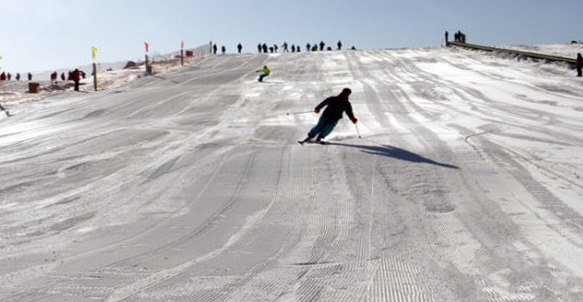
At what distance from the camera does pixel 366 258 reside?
4.99 meters

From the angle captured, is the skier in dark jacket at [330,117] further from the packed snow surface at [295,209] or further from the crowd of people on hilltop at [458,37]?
the crowd of people on hilltop at [458,37]

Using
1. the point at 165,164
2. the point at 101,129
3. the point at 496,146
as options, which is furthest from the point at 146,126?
the point at 496,146

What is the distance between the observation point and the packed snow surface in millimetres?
4410

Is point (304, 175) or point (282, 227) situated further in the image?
point (304, 175)

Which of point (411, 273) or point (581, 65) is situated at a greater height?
point (581, 65)

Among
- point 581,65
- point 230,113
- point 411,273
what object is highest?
point 581,65

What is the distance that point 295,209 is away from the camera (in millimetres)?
6852

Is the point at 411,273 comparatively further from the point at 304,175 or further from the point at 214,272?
the point at 304,175

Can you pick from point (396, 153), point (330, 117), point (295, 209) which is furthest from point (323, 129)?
point (295, 209)

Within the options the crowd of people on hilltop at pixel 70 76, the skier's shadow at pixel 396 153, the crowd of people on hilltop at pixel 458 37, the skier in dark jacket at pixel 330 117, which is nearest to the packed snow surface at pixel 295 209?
the skier's shadow at pixel 396 153

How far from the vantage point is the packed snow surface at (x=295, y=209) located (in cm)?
441

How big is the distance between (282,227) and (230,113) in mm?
12772

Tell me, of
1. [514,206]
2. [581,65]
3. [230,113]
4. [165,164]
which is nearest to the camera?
[514,206]

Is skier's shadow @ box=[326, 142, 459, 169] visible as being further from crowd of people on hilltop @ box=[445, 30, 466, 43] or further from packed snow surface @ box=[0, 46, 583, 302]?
crowd of people on hilltop @ box=[445, 30, 466, 43]
